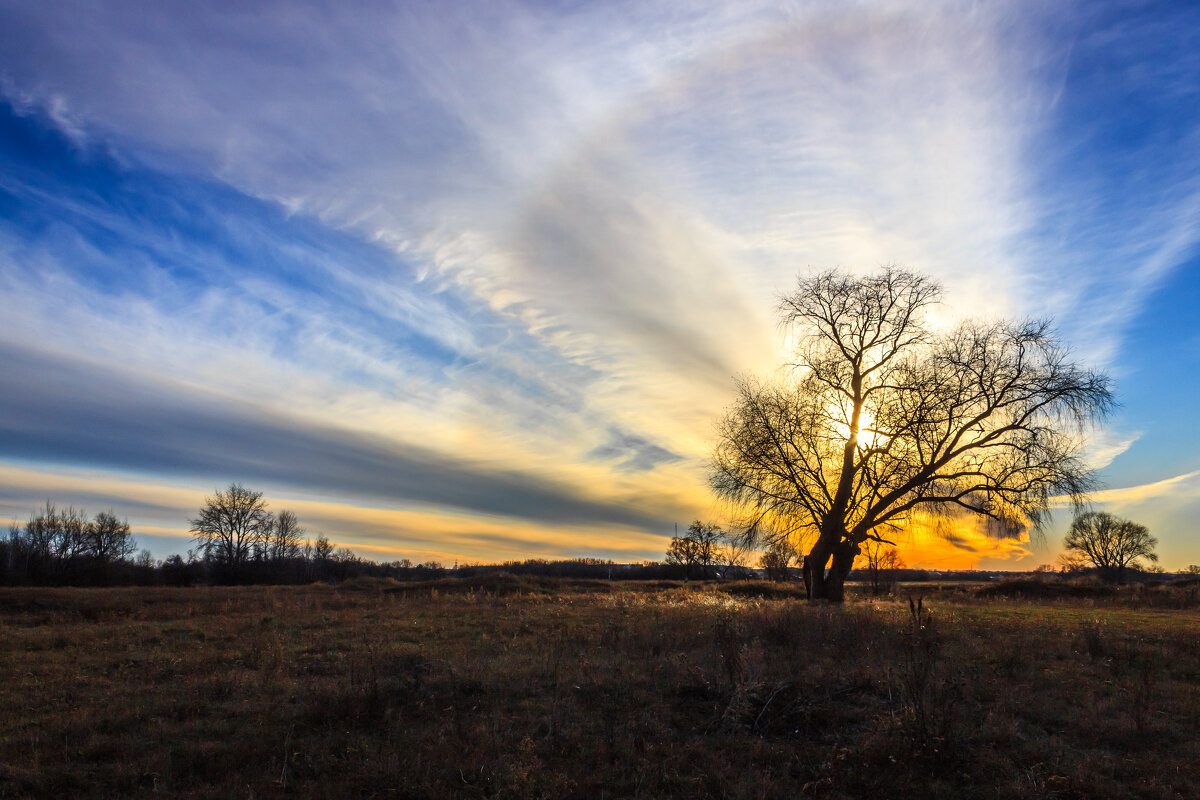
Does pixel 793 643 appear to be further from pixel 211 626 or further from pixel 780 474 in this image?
pixel 211 626

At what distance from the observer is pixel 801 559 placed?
2647 centimetres

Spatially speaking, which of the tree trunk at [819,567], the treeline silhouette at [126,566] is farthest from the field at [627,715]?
the treeline silhouette at [126,566]

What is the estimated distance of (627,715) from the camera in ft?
26.0

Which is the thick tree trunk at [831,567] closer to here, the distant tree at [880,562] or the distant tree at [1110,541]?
the distant tree at [880,562]

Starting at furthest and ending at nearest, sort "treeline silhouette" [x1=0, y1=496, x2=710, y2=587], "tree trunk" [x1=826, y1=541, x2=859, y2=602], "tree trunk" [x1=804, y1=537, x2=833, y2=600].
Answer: "treeline silhouette" [x1=0, y1=496, x2=710, y2=587], "tree trunk" [x1=804, y1=537, x2=833, y2=600], "tree trunk" [x1=826, y1=541, x2=859, y2=602]

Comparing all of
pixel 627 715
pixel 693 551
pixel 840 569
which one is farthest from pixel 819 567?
pixel 693 551

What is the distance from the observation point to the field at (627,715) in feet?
20.5

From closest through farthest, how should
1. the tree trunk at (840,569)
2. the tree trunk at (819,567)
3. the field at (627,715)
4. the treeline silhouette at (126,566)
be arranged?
the field at (627,715) < the tree trunk at (840,569) < the tree trunk at (819,567) < the treeline silhouette at (126,566)

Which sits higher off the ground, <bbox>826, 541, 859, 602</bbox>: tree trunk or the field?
<bbox>826, 541, 859, 602</bbox>: tree trunk

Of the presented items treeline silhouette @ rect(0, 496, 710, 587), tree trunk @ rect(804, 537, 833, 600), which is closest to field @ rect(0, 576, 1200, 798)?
tree trunk @ rect(804, 537, 833, 600)

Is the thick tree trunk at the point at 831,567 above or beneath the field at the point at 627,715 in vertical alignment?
above

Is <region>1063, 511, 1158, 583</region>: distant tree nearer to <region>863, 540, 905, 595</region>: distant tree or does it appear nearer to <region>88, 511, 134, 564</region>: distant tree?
<region>863, 540, 905, 595</region>: distant tree

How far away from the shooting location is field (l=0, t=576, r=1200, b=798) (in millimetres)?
6238

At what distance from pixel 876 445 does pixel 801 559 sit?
6.53m
